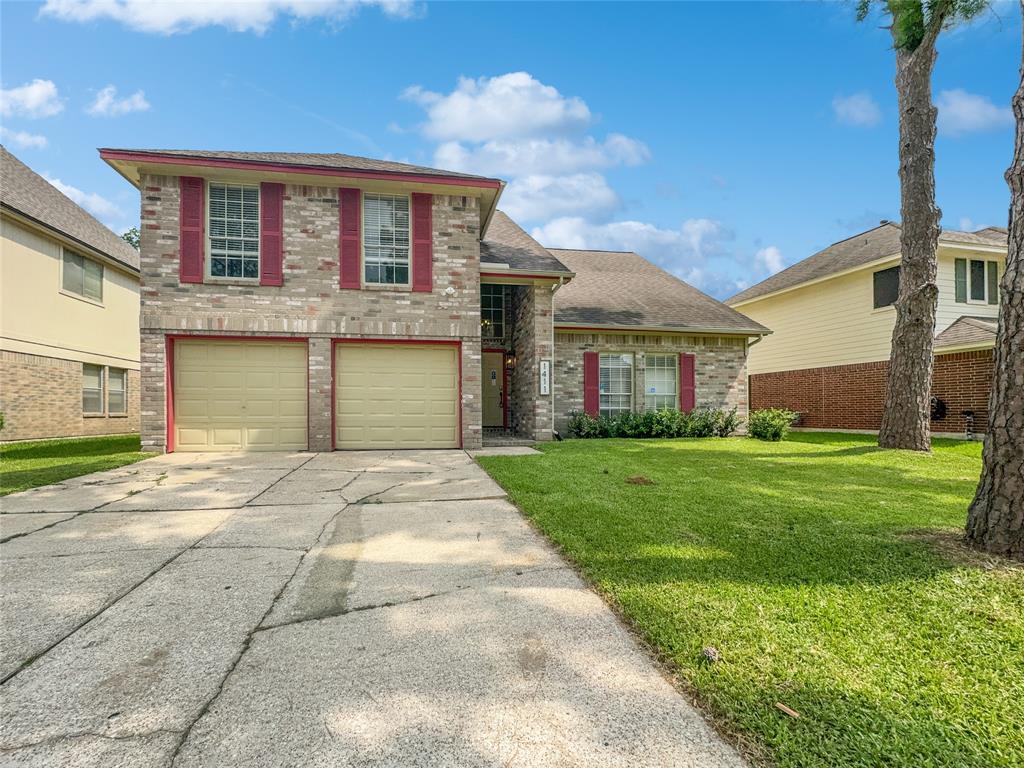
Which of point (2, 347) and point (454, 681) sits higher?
point (2, 347)

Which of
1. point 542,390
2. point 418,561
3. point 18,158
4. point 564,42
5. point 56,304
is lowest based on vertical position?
point 418,561

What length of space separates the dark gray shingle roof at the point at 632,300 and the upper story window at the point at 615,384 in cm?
101

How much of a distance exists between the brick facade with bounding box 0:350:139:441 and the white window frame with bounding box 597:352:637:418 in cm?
1396

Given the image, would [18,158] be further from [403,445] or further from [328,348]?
[403,445]

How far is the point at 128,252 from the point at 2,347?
6876mm

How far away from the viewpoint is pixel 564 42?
1352 cm

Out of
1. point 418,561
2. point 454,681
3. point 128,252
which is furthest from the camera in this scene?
point 128,252

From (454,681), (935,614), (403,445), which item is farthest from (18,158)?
(935,614)

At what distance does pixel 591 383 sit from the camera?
41.2 ft

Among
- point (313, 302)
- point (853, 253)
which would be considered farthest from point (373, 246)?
point (853, 253)

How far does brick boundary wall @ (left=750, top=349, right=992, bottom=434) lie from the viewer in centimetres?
1213

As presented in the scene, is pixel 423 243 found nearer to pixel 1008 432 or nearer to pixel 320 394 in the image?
pixel 320 394

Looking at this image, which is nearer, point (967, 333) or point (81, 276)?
point (967, 333)

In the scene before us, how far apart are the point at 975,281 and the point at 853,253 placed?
3202mm
